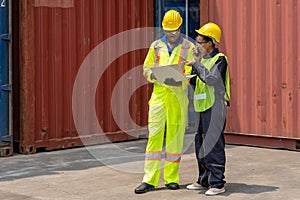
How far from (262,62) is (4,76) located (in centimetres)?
368

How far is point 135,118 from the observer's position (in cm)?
1128

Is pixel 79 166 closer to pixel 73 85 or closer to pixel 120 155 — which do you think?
pixel 120 155

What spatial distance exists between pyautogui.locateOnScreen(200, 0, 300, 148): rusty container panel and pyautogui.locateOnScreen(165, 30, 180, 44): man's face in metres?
3.10

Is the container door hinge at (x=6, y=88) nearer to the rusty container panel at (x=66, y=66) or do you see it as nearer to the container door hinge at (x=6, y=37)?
the rusty container panel at (x=66, y=66)

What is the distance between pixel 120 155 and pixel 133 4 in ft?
8.95

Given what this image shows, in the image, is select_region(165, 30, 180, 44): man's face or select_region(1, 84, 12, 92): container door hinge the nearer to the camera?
select_region(165, 30, 180, 44): man's face

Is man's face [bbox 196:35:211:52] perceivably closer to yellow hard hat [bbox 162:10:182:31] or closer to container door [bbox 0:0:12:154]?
yellow hard hat [bbox 162:10:182:31]

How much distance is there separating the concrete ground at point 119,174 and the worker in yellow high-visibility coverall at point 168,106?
211 millimetres

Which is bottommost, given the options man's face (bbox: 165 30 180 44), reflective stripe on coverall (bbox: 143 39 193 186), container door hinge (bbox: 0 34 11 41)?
reflective stripe on coverall (bbox: 143 39 193 186)

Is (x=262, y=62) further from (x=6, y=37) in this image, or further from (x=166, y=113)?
(x=6, y=37)

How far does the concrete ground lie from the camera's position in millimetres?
7043

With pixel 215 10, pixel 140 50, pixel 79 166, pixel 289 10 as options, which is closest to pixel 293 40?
pixel 289 10

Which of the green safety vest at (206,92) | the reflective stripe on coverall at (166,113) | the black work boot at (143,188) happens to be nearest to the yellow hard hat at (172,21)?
the reflective stripe on coverall at (166,113)

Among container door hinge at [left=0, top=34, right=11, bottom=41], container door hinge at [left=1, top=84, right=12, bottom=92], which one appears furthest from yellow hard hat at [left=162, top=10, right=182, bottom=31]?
container door hinge at [left=1, top=84, right=12, bottom=92]
